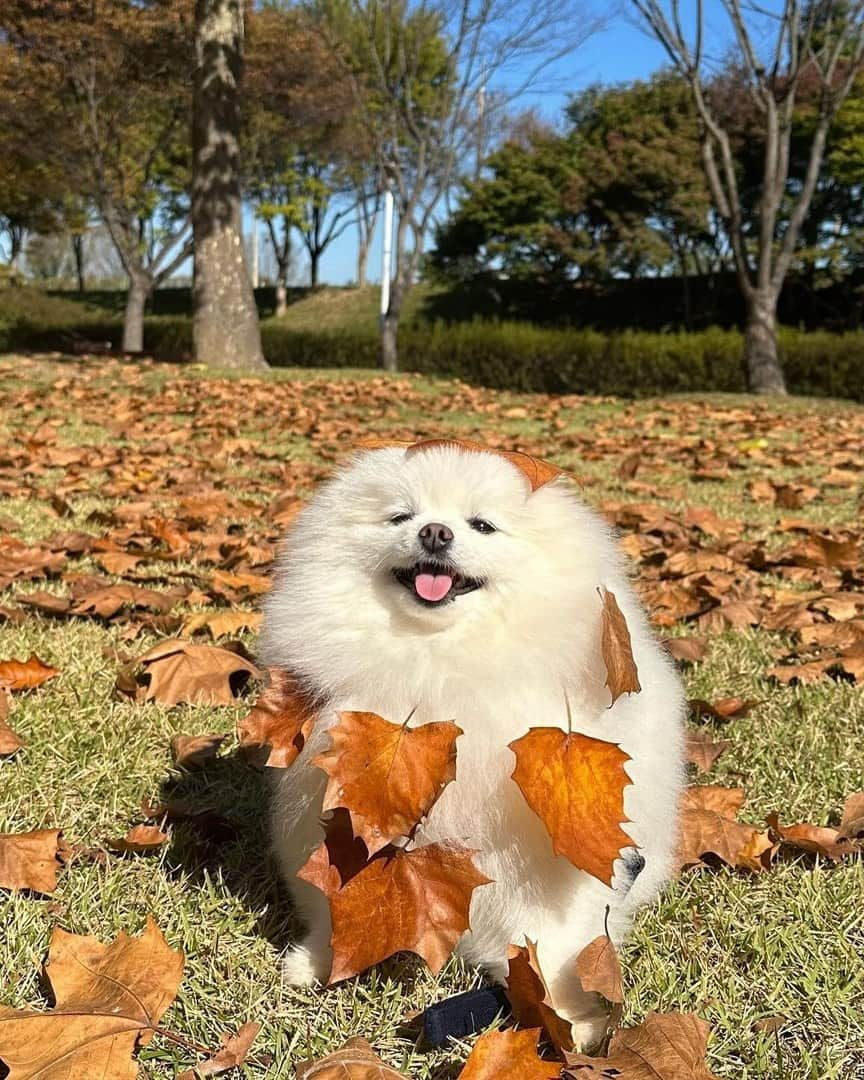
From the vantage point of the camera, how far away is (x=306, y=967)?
1.37 meters

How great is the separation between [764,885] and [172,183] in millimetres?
38432

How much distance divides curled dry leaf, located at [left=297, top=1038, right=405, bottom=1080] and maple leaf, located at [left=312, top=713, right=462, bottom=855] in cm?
27

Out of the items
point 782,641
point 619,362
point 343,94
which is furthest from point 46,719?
point 343,94

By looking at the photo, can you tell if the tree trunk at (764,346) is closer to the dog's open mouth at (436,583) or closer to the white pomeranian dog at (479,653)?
the white pomeranian dog at (479,653)

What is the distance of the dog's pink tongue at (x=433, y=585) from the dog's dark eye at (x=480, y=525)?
10 cm

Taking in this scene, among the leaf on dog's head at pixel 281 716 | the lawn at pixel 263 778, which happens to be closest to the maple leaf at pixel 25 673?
the lawn at pixel 263 778

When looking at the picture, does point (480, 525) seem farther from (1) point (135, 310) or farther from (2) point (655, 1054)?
(1) point (135, 310)

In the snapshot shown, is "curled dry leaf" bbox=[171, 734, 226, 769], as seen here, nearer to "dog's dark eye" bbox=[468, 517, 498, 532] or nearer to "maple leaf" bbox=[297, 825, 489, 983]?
"maple leaf" bbox=[297, 825, 489, 983]

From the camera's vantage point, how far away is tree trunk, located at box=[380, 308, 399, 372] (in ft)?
53.6

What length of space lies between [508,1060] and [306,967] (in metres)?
0.37

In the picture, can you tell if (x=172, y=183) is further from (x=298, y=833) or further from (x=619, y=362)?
(x=298, y=833)

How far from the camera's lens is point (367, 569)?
1300 millimetres

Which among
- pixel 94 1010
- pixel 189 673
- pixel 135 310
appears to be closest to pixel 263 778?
pixel 189 673

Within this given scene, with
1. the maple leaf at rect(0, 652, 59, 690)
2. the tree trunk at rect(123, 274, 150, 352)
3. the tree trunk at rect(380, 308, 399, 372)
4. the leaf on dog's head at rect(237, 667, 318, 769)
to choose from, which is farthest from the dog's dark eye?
the tree trunk at rect(123, 274, 150, 352)
